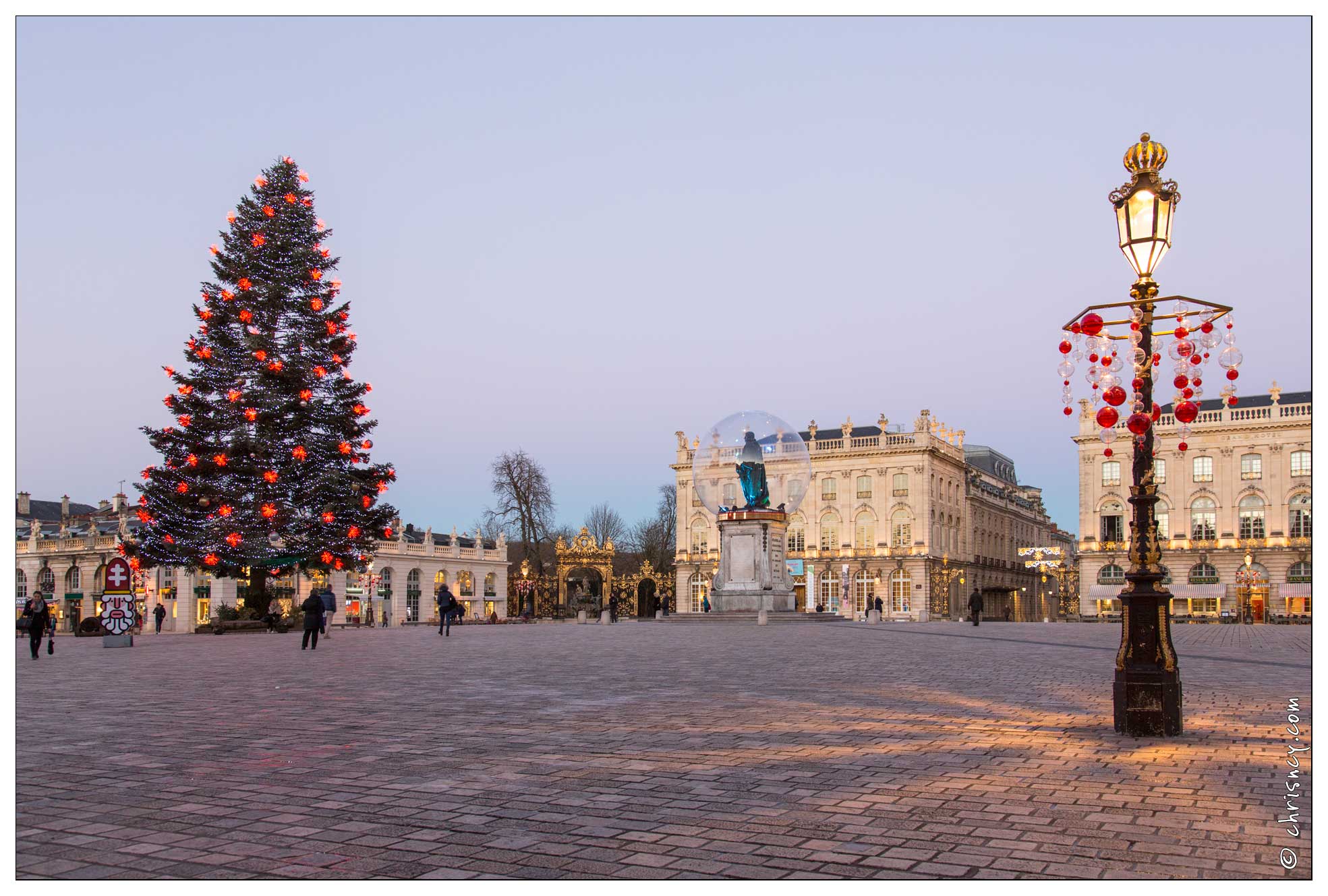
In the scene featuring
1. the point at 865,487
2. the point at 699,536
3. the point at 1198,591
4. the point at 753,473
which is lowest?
the point at 1198,591

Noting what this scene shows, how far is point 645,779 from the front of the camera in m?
7.62

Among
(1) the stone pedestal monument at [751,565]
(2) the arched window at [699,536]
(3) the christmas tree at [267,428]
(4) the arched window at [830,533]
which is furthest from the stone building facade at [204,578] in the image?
(4) the arched window at [830,533]

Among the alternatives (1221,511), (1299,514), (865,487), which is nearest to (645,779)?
(1299,514)

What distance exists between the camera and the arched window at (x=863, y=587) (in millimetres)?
87750

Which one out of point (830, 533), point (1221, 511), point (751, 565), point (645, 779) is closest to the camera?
point (645, 779)

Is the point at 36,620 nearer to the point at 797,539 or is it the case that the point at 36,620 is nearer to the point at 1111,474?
the point at 1111,474

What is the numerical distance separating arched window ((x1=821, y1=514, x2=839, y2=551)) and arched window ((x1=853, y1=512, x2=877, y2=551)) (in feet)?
4.74

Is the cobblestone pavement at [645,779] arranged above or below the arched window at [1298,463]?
below

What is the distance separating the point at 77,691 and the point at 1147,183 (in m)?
13.0

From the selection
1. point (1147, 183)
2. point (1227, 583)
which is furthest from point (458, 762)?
point (1227, 583)

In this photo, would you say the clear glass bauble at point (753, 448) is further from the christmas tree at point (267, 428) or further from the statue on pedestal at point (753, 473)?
the christmas tree at point (267, 428)

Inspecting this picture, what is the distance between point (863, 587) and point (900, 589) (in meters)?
2.67

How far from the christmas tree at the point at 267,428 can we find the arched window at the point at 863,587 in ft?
181

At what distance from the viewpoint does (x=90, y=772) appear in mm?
7906
